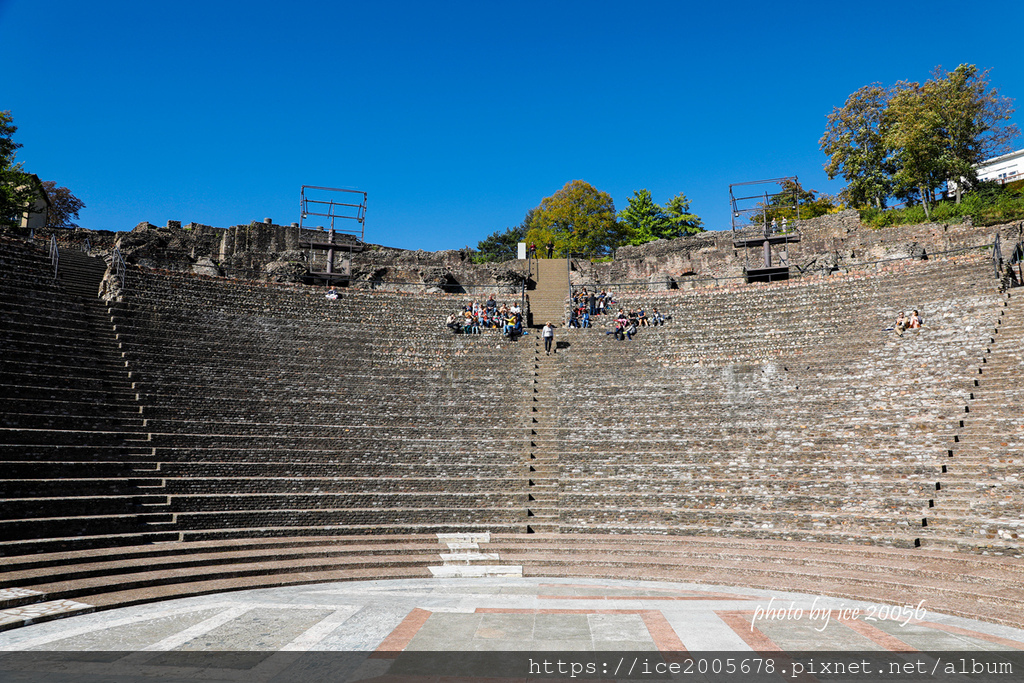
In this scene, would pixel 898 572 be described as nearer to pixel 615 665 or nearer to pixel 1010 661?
pixel 1010 661

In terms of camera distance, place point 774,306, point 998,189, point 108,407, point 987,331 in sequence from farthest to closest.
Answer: point 998,189 → point 774,306 → point 987,331 → point 108,407

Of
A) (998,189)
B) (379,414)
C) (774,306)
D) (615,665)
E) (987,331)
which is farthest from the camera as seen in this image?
(998,189)

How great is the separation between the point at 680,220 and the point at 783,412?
3257 centimetres

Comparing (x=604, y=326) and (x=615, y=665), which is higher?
(x=604, y=326)

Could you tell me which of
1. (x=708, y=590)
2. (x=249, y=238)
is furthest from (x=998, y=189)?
(x=249, y=238)

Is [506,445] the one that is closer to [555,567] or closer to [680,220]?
[555,567]

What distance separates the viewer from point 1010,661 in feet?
21.4

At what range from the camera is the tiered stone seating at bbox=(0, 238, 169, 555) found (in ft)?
34.6

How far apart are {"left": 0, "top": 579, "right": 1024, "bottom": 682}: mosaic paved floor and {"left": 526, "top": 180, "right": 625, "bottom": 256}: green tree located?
1546 inches

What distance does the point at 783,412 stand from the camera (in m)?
15.0

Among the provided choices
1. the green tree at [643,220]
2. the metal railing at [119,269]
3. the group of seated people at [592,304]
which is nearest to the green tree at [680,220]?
the green tree at [643,220]

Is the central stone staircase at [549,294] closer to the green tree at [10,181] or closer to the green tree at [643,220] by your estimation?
the green tree at [643,220]

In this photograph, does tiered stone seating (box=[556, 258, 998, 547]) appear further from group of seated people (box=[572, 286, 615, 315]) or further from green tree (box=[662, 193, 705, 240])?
green tree (box=[662, 193, 705, 240])

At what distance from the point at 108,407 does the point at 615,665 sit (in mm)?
12792
